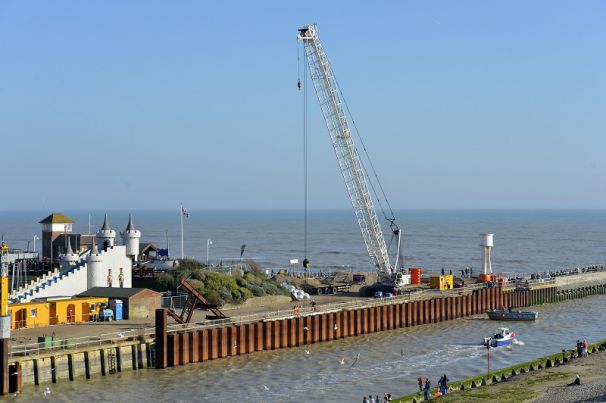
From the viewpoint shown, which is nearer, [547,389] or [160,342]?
[547,389]

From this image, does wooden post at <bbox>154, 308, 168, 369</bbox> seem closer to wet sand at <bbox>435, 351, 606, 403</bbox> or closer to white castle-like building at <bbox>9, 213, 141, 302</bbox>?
white castle-like building at <bbox>9, 213, 141, 302</bbox>

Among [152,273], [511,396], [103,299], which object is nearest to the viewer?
[511,396]

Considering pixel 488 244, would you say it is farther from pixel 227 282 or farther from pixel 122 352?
pixel 122 352

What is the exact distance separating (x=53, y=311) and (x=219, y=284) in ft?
54.8

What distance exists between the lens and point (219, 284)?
2945 inches

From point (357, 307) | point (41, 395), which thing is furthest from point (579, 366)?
point (41, 395)

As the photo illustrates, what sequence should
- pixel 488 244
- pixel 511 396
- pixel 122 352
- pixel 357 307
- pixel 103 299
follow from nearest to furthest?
pixel 511 396 < pixel 122 352 < pixel 103 299 < pixel 357 307 < pixel 488 244

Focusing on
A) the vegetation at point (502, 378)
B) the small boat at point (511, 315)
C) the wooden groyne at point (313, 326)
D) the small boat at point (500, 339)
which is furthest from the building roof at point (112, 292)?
the small boat at point (511, 315)

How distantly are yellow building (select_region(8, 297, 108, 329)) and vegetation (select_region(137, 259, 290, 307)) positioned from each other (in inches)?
442

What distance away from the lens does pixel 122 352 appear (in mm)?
53812

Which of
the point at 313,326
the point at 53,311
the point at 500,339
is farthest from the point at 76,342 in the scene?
the point at 500,339

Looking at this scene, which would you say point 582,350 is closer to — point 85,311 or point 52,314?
point 85,311

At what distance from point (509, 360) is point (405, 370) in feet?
26.7

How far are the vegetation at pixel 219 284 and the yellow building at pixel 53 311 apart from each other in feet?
36.9
